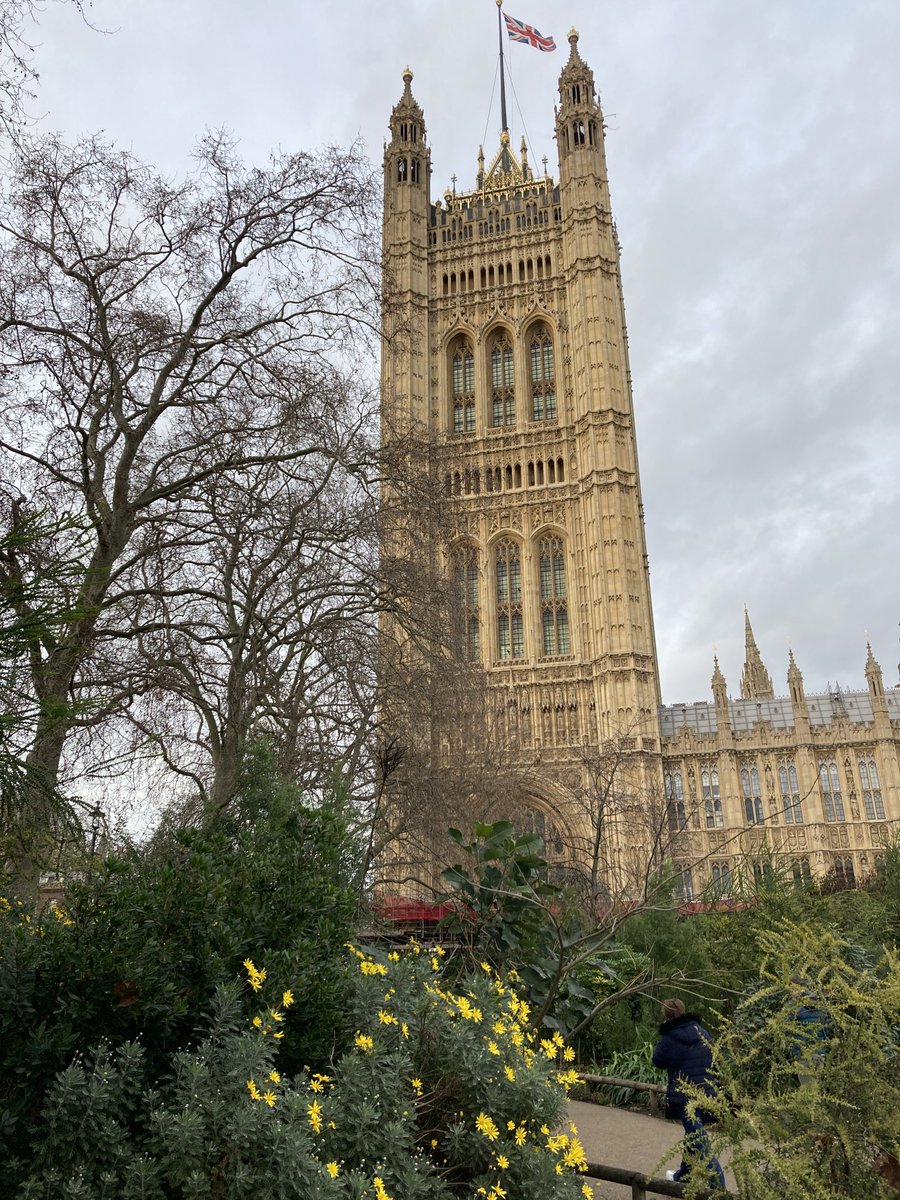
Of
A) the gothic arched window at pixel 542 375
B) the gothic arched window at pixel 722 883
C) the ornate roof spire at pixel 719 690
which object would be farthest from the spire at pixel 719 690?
the gothic arched window at pixel 722 883

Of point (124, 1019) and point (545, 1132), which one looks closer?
point (124, 1019)

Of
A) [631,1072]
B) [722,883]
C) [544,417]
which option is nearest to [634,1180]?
[631,1072]

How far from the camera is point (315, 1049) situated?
3.46 m

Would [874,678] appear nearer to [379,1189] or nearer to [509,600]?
[509,600]

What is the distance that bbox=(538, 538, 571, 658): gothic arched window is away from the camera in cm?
3850

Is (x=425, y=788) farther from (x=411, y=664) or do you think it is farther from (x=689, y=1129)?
(x=689, y=1129)

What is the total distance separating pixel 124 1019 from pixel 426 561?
7.79 metres

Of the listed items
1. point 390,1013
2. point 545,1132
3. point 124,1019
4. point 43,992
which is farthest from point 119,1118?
point 545,1132

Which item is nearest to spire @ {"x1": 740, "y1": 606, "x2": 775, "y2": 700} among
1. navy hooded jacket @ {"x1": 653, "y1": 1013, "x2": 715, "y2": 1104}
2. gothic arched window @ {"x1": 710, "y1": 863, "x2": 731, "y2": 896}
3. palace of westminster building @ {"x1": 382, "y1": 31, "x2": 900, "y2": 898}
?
palace of westminster building @ {"x1": 382, "y1": 31, "x2": 900, "y2": 898}

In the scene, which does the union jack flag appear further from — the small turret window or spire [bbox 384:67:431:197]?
the small turret window

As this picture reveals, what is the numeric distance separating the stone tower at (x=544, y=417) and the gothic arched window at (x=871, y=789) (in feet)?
28.0

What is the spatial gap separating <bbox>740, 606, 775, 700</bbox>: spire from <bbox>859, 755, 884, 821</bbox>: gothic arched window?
19.7 m

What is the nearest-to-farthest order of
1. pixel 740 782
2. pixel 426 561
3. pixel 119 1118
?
1. pixel 119 1118
2. pixel 426 561
3. pixel 740 782

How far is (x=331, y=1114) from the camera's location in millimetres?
3049
